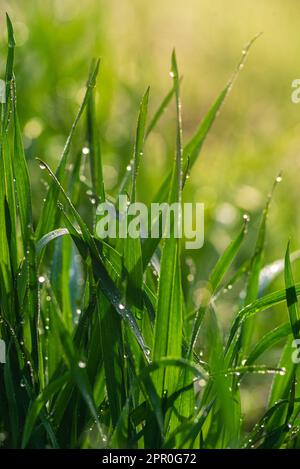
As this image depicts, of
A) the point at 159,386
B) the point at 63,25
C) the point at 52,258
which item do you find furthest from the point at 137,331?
the point at 63,25

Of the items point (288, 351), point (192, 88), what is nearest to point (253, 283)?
point (288, 351)

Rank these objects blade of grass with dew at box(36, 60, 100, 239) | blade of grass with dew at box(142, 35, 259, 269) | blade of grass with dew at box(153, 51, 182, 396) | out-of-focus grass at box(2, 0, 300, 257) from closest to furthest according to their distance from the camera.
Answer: blade of grass with dew at box(153, 51, 182, 396) → blade of grass with dew at box(36, 60, 100, 239) → blade of grass with dew at box(142, 35, 259, 269) → out-of-focus grass at box(2, 0, 300, 257)

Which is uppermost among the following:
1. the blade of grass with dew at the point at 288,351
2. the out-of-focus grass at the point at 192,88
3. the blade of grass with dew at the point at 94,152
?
the out-of-focus grass at the point at 192,88

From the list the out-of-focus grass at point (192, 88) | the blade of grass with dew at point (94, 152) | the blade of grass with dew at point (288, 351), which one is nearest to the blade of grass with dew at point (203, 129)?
the blade of grass with dew at point (94, 152)

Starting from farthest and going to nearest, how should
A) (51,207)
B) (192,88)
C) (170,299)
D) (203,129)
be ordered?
1. (192,88)
2. (203,129)
3. (51,207)
4. (170,299)

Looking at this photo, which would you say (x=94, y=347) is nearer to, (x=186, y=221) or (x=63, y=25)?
(x=186, y=221)

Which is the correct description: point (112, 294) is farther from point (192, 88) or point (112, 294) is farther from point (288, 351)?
point (192, 88)

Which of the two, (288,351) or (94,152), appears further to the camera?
(94,152)

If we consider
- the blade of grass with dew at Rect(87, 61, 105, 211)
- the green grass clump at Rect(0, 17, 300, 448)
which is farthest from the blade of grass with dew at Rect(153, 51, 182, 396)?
the blade of grass with dew at Rect(87, 61, 105, 211)

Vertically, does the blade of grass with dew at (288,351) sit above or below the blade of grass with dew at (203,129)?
below

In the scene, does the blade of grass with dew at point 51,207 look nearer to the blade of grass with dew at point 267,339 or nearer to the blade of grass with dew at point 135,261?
the blade of grass with dew at point 135,261

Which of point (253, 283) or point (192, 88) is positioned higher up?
point (192, 88)

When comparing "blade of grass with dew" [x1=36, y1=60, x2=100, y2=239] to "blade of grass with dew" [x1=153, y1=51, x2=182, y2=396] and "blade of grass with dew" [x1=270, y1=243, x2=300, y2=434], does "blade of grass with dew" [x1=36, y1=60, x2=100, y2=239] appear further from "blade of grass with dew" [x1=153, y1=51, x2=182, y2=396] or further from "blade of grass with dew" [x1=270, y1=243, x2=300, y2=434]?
"blade of grass with dew" [x1=270, y1=243, x2=300, y2=434]
